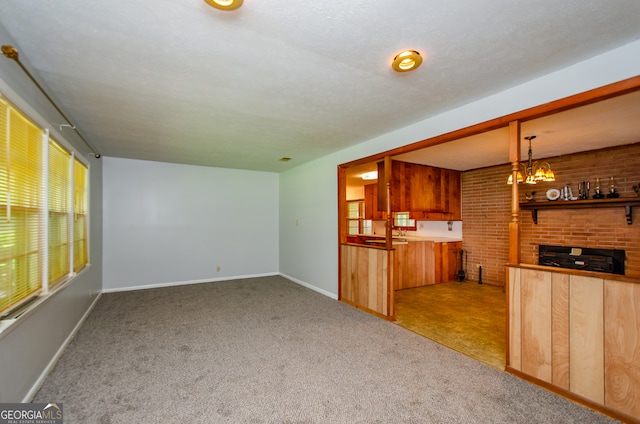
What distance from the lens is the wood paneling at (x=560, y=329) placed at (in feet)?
6.86

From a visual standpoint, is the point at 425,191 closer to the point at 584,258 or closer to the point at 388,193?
the point at 388,193

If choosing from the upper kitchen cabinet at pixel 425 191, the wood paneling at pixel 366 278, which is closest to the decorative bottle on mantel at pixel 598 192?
the upper kitchen cabinet at pixel 425 191

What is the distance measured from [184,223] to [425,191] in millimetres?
4776

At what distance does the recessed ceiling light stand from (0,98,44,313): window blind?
140 centimetres

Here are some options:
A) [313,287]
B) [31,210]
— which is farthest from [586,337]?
[31,210]

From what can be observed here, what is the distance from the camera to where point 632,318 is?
1.81m

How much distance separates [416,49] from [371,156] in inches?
82.0

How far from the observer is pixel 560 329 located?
2127mm

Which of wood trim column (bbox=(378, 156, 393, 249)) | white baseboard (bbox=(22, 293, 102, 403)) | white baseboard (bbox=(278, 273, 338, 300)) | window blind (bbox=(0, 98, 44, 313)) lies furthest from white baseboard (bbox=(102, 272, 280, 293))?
wood trim column (bbox=(378, 156, 393, 249))

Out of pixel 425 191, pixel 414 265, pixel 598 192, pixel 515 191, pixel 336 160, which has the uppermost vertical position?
pixel 336 160

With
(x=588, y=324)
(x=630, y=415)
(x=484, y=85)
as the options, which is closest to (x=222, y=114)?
(x=484, y=85)

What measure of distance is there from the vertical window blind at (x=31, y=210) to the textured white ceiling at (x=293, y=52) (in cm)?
55

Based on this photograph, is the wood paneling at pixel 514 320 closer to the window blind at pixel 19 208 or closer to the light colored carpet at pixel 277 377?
the light colored carpet at pixel 277 377

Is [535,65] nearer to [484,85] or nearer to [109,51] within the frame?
[484,85]
